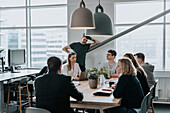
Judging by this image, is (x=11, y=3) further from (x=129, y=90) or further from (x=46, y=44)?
(x=129, y=90)

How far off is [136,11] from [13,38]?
396cm

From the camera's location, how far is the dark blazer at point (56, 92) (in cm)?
246

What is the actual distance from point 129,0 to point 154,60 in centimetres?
176

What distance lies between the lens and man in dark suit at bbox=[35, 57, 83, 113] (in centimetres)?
246

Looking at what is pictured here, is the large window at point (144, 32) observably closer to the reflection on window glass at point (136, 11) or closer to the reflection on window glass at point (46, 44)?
the reflection on window glass at point (136, 11)

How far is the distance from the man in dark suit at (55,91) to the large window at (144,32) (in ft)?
13.4

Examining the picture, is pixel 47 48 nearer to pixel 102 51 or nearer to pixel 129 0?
pixel 102 51

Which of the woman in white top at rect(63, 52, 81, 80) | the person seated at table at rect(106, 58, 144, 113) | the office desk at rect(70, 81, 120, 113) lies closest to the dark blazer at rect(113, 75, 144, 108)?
the person seated at table at rect(106, 58, 144, 113)

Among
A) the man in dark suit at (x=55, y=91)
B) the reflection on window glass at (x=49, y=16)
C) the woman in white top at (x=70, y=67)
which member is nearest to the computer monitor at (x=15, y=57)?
the reflection on window glass at (x=49, y=16)

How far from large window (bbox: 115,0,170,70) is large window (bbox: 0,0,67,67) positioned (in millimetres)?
1700

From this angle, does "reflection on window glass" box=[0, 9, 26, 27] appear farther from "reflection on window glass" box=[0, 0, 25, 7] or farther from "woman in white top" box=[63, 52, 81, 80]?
"woman in white top" box=[63, 52, 81, 80]

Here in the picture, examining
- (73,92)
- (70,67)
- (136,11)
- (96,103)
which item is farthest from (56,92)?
(136,11)

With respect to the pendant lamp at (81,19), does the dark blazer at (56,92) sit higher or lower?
lower

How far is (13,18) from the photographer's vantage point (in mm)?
7359
